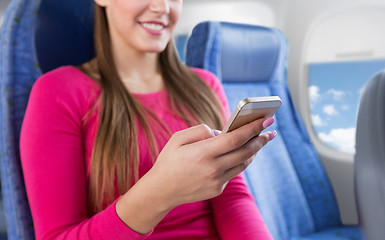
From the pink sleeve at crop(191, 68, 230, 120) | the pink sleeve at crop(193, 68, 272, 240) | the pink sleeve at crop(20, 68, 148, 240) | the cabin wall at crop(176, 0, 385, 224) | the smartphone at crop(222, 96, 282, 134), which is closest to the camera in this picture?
the smartphone at crop(222, 96, 282, 134)

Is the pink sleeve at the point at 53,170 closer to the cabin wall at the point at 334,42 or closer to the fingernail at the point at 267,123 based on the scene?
the fingernail at the point at 267,123

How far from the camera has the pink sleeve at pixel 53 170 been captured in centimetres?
76

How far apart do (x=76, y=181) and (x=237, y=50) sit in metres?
0.96

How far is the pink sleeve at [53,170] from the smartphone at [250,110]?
0.97ft

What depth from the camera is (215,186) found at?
61 centimetres

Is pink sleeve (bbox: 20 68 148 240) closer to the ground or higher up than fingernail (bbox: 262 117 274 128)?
closer to the ground

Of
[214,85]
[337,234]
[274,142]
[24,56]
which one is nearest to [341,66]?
[274,142]

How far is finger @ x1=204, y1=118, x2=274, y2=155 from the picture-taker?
568mm

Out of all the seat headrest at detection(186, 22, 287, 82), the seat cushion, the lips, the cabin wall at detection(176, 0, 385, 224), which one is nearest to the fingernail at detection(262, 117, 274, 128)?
the lips

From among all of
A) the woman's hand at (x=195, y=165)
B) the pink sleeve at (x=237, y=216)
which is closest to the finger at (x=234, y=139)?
the woman's hand at (x=195, y=165)

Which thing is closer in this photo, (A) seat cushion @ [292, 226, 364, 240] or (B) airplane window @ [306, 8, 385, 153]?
(A) seat cushion @ [292, 226, 364, 240]

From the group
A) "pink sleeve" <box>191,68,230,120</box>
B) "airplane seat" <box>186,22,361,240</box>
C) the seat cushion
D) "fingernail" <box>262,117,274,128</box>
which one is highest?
"fingernail" <box>262,117,274,128</box>

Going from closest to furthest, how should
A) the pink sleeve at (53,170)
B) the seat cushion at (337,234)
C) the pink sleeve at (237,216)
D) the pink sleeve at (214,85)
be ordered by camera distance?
the pink sleeve at (53,170) → the pink sleeve at (237,216) → the pink sleeve at (214,85) → the seat cushion at (337,234)

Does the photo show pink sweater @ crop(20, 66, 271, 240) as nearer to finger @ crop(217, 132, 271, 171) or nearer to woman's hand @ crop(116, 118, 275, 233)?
woman's hand @ crop(116, 118, 275, 233)
